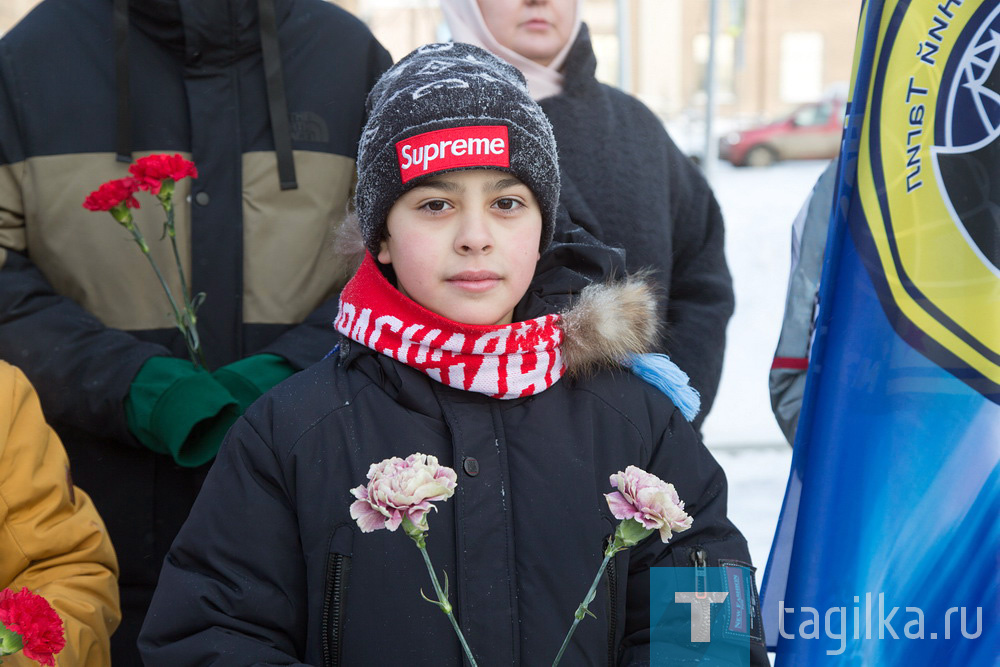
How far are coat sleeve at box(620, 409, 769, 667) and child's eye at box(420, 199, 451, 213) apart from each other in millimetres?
496

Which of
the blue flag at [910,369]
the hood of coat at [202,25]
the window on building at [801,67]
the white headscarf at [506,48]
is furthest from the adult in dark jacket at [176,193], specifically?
the window on building at [801,67]

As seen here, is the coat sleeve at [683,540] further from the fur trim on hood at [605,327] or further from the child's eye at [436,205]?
the child's eye at [436,205]

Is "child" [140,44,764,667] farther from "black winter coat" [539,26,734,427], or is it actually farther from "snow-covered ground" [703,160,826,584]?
"snow-covered ground" [703,160,826,584]

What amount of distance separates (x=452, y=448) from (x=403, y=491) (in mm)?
552

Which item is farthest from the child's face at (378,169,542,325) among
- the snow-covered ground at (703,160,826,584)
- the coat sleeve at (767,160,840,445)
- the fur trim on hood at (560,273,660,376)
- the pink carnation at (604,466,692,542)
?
the snow-covered ground at (703,160,826,584)

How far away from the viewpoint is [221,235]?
87.6 inches

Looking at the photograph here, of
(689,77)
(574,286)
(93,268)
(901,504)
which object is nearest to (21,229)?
(93,268)

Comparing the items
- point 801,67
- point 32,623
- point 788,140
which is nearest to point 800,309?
point 32,623

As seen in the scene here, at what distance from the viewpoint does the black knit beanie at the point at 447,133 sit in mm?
1687

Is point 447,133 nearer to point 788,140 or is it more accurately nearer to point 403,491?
point 403,491

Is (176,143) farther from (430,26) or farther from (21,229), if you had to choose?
(430,26)

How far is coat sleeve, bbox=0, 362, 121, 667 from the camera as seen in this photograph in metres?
1.83

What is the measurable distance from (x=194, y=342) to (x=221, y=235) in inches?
9.5

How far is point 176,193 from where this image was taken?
2.21 metres
